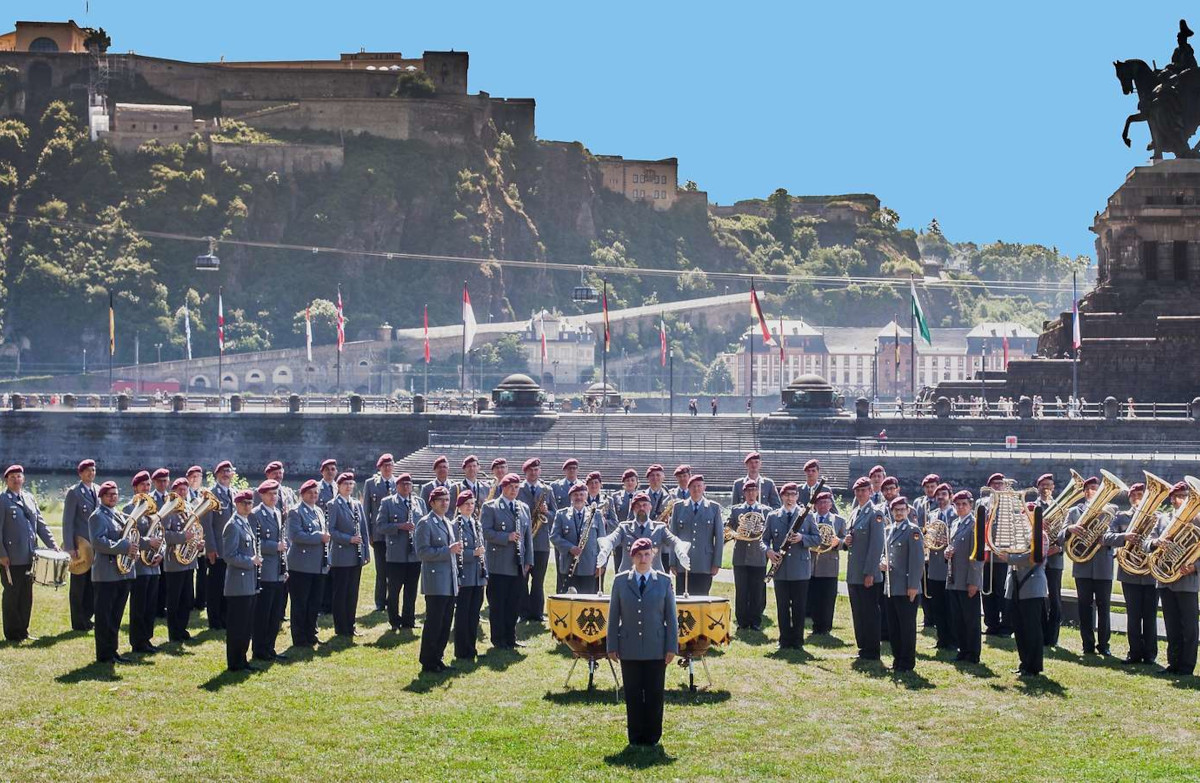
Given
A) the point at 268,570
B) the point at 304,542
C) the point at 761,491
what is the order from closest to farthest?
the point at 268,570, the point at 304,542, the point at 761,491

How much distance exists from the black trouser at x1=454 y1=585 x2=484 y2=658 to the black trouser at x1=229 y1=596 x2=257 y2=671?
2032 millimetres

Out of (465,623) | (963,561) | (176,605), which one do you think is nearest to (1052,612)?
(963,561)

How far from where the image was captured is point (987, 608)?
20.8 m

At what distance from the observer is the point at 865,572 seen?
18.7 metres

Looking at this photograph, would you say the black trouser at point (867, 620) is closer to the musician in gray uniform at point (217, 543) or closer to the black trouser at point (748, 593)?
the black trouser at point (748, 593)

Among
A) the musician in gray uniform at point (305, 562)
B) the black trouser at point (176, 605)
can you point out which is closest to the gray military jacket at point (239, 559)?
the musician in gray uniform at point (305, 562)

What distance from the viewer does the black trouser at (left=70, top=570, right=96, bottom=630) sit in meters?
19.5

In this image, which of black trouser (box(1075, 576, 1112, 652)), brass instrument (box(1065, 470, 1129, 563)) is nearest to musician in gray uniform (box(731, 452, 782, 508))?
brass instrument (box(1065, 470, 1129, 563))

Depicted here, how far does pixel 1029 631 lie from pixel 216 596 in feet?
27.8

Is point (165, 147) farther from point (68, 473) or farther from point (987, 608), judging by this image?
point (987, 608)

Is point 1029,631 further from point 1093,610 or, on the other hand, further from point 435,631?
point 435,631

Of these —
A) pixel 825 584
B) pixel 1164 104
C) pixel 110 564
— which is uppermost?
pixel 1164 104

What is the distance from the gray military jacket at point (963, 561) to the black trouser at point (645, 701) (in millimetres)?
5377

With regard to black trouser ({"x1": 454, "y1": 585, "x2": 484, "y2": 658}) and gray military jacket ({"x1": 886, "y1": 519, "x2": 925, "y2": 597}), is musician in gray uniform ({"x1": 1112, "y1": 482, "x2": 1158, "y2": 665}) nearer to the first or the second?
gray military jacket ({"x1": 886, "y1": 519, "x2": 925, "y2": 597})
